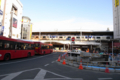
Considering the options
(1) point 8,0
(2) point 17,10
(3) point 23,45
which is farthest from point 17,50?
(2) point 17,10

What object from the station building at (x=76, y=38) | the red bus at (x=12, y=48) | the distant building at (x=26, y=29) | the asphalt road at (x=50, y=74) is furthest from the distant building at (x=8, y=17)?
the station building at (x=76, y=38)

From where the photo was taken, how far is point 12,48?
45.0 ft

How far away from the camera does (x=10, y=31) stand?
3088cm

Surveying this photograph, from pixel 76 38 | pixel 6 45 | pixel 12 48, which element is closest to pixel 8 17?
pixel 12 48

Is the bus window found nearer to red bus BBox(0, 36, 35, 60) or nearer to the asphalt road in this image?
red bus BBox(0, 36, 35, 60)

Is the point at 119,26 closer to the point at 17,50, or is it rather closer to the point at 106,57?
the point at 106,57

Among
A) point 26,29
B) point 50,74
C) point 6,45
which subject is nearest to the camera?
point 50,74

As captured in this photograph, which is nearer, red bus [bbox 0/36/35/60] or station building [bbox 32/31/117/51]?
red bus [bbox 0/36/35/60]

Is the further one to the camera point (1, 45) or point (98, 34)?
point (98, 34)

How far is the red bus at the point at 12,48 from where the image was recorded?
39.6 feet

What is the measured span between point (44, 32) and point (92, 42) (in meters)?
30.5

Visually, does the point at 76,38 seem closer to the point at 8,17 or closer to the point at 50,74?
the point at 8,17

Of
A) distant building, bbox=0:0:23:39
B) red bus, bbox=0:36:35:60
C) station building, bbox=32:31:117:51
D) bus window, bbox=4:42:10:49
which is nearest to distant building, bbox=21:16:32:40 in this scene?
station building, bbox=32:31:117:51

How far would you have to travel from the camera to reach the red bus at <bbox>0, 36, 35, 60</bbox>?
12077mm
